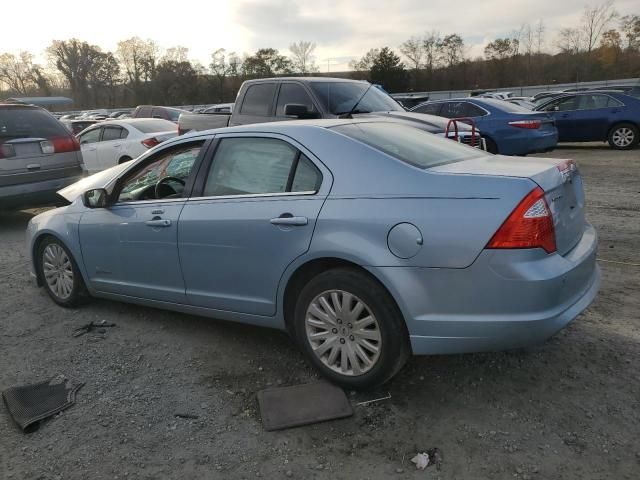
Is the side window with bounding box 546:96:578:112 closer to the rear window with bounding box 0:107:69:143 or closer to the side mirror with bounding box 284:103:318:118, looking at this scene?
the side mirror with bounding box 284:103:318:118

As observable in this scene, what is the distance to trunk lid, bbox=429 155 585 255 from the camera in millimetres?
2812

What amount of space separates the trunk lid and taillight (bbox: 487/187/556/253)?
0.29ft

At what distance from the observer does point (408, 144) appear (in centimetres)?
345

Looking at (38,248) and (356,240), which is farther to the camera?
(38,248)

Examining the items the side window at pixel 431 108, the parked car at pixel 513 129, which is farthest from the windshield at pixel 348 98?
the side window at pixel 431 108

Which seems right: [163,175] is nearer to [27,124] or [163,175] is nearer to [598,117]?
[27,124]

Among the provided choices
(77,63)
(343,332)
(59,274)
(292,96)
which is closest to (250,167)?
(343,332)

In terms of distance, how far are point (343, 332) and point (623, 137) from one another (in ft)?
44.9

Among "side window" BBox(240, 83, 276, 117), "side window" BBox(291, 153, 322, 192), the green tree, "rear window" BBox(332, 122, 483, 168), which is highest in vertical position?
the green tree

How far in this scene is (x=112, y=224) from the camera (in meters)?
4.18

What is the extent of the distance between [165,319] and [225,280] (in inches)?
45.3

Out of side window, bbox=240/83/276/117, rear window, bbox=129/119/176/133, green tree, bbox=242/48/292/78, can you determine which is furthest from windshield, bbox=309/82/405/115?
green tree, bbox=242/48/292/78

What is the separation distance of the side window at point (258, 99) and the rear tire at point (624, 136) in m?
10.2

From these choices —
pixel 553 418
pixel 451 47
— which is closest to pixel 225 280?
pixel 553 418
